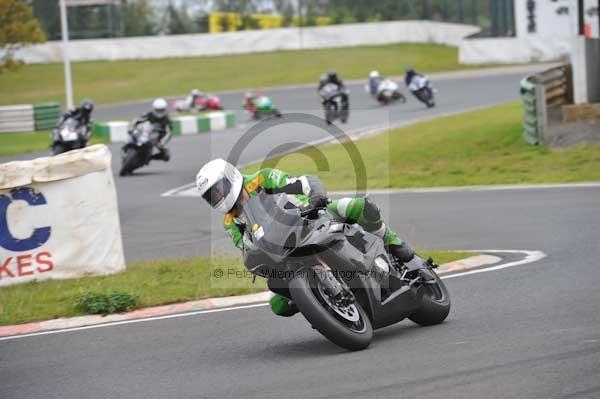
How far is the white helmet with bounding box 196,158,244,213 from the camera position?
652cm

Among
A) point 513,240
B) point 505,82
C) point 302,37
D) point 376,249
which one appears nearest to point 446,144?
point 513,240

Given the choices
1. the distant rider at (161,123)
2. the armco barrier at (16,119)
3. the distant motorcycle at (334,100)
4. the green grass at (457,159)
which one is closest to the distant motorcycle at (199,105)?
the armco barrier at (16,119)

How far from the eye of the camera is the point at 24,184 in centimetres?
1023

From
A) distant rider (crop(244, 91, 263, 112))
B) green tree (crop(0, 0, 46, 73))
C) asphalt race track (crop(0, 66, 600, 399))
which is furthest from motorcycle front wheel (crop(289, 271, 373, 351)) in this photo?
green tree (crop(0, 0, 46, 73))

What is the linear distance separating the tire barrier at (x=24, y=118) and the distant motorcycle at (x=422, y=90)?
38.3ft

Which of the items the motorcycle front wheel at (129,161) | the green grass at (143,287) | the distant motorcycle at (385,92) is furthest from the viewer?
the distant motorcycle at (385,92)

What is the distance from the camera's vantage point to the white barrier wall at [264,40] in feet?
162

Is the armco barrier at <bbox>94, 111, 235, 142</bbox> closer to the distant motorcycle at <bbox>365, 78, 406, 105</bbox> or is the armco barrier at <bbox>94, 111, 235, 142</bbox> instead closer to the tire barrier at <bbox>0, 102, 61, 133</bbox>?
the tire barrier at <bbox>0, 102, 61, 133</bbox>

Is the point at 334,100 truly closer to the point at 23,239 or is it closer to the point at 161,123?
the point at 161,123

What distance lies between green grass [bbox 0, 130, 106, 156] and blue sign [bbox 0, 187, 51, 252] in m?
16.7

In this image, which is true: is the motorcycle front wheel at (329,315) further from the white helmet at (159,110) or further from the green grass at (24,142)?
the green grass at (24,142)

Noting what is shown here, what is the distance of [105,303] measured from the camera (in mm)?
9047

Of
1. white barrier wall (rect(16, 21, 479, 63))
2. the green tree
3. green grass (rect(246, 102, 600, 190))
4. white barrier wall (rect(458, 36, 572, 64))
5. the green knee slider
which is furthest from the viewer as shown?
white barrier wall (rect(16, 21, 479, 63))

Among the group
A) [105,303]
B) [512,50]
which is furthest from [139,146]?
[512,50]
